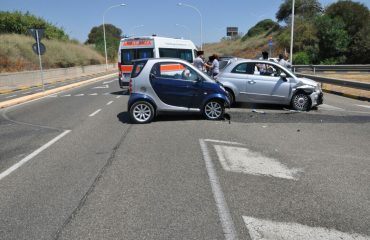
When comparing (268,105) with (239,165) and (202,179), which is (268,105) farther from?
(202,179)

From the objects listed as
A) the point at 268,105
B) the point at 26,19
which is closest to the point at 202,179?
the point at 268,105

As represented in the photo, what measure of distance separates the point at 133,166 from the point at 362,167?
145 inches

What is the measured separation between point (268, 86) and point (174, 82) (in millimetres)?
3719

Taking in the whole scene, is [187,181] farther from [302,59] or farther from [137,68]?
[302,59]

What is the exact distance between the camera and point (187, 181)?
229 inches

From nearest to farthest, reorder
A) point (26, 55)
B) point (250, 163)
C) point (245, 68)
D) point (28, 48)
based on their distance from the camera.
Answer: point (250, 163), point (245, 68), point (26, 55), point (28, 48)

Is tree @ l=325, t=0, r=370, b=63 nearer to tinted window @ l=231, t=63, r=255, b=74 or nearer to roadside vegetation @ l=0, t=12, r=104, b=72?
roadside vegetation @ l=0, t=12, r=104, b=72

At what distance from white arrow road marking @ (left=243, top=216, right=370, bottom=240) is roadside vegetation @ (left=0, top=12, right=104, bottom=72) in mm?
39407

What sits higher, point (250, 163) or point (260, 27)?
point (260, 27)

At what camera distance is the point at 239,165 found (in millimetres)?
6656

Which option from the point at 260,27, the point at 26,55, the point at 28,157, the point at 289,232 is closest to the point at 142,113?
the point at 28,157

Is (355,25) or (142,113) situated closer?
(142,113)

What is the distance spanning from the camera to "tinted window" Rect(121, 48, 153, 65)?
727 inches

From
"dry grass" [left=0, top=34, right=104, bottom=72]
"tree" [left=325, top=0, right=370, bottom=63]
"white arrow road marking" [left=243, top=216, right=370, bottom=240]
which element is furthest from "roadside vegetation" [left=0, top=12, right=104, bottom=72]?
"white arrow road marking" [left=243, top=216, right=370, bottom=240]
